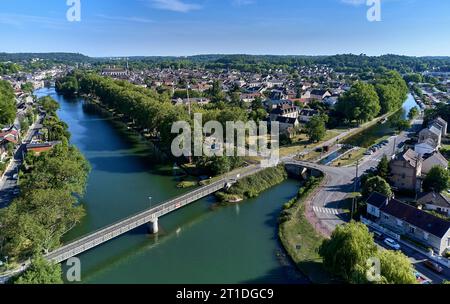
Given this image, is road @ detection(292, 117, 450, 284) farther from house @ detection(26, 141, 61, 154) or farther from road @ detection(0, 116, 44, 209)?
house @ detection(26, 141, 61, 154)

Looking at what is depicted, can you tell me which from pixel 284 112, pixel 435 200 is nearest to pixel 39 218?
pixel 435 200

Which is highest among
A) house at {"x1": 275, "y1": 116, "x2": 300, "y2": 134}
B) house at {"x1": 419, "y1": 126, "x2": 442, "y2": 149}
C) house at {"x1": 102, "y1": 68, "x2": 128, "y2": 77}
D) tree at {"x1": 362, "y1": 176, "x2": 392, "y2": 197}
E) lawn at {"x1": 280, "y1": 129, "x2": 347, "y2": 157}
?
house at {"x1": 102, "y1": 68, "x2": 128, "y2": 77}

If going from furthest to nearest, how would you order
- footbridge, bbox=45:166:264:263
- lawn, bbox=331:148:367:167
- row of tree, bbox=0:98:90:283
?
lawn, bbox=331:148:367:167 < footbridge, bbox=45:166:264:263 < row of tree, bbox=0:98:90:283

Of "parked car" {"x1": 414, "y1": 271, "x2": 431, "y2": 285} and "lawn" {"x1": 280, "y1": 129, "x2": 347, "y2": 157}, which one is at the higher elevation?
"lawn" {"x1": 280, "y1": 129, "x2": 347, "y2": 157}

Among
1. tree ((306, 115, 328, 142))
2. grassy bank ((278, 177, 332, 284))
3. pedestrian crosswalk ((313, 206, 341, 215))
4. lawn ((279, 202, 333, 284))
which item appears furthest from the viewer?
tree ((306, 115, 328, 142))

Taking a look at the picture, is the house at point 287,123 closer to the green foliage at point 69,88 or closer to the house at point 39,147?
the house at point 39,147

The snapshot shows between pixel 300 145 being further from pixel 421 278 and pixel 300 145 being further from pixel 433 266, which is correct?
pixel 421 278

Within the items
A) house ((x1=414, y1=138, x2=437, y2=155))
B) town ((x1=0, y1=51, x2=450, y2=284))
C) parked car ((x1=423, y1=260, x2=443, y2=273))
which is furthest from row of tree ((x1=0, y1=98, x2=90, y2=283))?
house ((x1=414, y1=138, x2=437, y2=155))

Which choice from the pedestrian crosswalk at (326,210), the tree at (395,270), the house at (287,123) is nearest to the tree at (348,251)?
the tree at (395,270)
